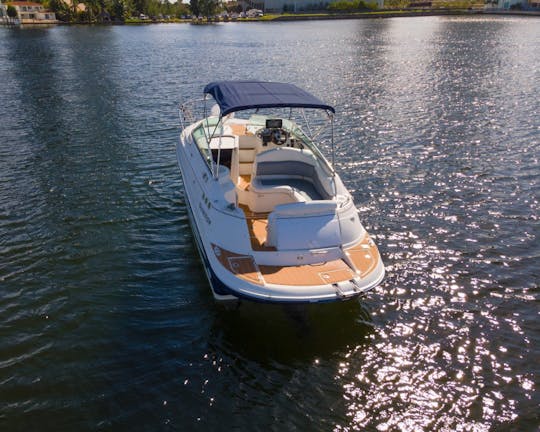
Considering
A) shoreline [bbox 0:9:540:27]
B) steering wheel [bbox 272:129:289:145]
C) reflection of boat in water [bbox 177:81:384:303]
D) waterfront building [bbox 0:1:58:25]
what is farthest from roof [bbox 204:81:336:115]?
shoreline [bbox 0:9:540:27]

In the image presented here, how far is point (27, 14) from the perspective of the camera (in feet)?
409

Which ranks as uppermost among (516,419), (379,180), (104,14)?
(104,14)

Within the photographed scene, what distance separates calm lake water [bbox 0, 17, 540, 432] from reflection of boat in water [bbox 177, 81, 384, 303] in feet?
4.04

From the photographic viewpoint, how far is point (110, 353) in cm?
1034

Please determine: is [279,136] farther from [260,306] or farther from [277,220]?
[260,306]

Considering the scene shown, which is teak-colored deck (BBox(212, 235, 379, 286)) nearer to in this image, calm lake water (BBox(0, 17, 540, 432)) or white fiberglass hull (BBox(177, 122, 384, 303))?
white fiberglass hull (BBox(177, 122, 384, 303))

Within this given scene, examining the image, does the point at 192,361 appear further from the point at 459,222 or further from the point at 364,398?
the point at 459,222

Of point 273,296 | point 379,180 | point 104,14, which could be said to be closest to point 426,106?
point 379,180

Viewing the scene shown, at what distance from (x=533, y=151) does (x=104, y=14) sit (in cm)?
14450

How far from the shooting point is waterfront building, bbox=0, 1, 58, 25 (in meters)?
118

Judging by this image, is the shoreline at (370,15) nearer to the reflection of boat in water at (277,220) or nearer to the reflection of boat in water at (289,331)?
the reflection of boat in water at (277,220)

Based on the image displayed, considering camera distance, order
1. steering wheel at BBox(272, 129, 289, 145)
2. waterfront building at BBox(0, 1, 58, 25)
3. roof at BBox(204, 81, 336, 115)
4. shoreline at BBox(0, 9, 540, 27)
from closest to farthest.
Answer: roof at BBox(204, 81, 336, 115)
steering wheel at BBox(272, 129, 289, 145)
waterfront building at BBox(0, 1, 58, 25)
shoreline at BBox(0, 9, 540, 27)

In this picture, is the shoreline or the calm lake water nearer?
the calm lake water

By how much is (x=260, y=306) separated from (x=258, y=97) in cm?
654
